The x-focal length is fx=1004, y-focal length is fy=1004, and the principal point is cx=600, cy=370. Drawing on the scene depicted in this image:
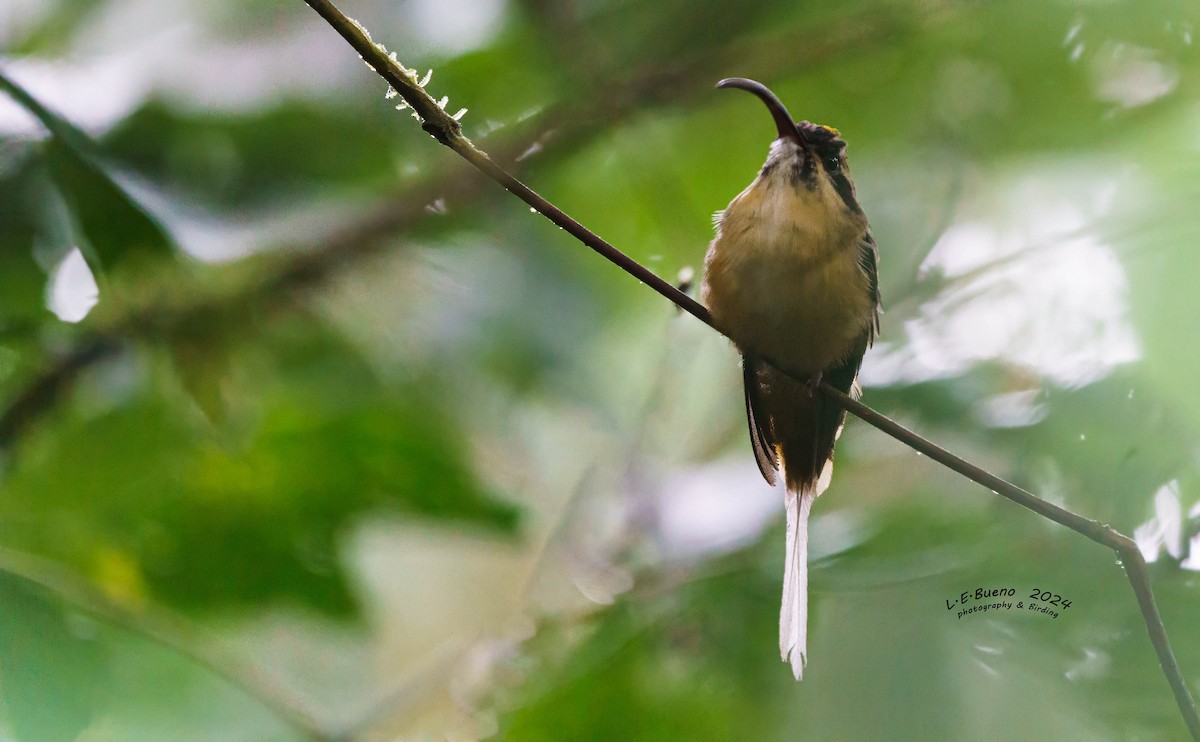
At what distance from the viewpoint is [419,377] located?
1234mm

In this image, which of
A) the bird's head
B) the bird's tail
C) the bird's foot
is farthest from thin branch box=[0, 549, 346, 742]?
the bird's head

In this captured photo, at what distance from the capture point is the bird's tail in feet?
2.46

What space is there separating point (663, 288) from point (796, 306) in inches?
11.4

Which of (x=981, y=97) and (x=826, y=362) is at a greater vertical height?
(x=981, y=97)

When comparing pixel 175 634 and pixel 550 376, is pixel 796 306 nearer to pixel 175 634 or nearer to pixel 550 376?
pixel 550 376

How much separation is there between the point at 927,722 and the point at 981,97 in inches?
31.6

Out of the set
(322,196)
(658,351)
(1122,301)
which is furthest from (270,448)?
(1122,301)

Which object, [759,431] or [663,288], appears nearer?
[663,288]

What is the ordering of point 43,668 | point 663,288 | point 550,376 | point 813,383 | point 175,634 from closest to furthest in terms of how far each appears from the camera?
1. point 663,288
2. point 813,383
3. point 43,668
4. point 175,634
5. point 550,376

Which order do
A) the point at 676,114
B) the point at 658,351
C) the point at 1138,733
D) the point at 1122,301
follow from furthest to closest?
the point at 676,114
the point at 658,351
the point at 1122,301
the point at 1138,733

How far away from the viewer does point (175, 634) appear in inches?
39.1

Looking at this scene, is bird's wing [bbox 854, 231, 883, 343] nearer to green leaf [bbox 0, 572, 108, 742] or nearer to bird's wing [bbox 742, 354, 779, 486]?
bird's wing [bbox 742, 354, 779, 486]

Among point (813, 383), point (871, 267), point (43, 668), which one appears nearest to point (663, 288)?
point (813, 383)

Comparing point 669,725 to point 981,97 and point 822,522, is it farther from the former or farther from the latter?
point 981,97
